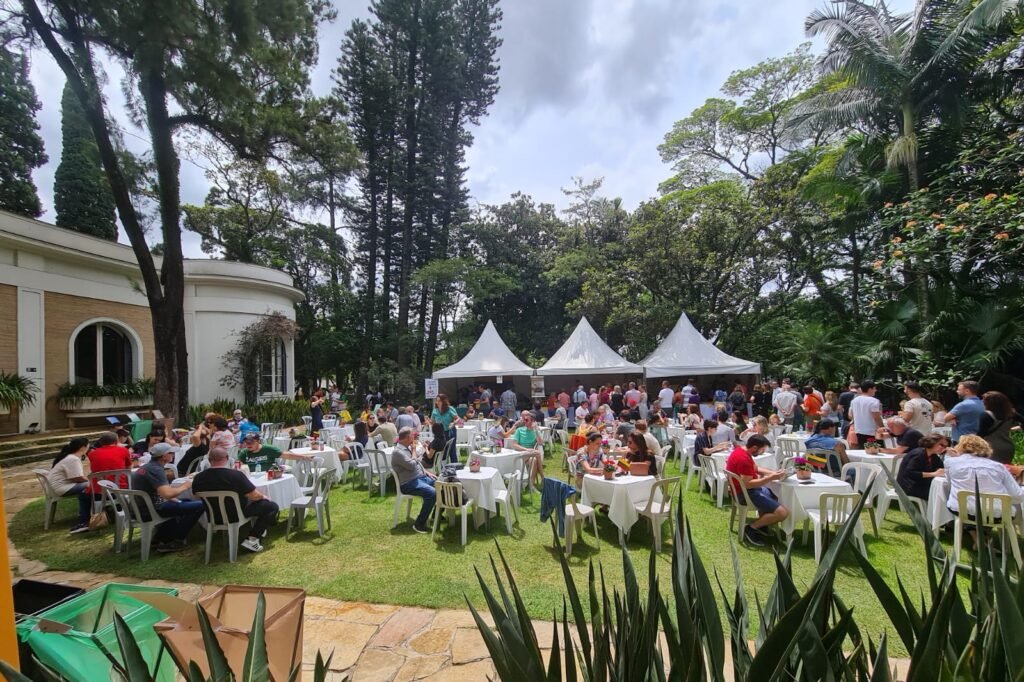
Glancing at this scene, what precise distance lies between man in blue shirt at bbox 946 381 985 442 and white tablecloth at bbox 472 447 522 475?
5.46 meters

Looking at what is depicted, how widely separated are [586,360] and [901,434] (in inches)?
351

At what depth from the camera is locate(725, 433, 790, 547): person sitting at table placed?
4883 mm

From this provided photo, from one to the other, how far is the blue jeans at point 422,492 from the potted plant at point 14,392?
1098 cm

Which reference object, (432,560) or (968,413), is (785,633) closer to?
(432,560)

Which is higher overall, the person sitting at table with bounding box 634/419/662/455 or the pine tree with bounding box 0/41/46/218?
the pine tree with bounding box 0/41/46/218

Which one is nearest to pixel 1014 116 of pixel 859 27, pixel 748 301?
pixel 859 27

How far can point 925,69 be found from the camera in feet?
34.9

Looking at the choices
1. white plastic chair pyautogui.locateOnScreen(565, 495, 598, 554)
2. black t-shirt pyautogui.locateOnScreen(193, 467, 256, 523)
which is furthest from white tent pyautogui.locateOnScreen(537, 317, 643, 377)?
black t-shirt pyautogui.locateOnScreen(193, 467, 256, 523)

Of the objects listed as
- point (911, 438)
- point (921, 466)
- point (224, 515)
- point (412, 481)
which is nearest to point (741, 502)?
point (921, 466)

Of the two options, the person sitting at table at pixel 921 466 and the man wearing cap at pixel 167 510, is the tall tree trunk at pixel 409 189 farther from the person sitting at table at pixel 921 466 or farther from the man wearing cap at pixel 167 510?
the person sitting at table at pixel 921 466

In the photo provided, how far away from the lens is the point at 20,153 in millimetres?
21234

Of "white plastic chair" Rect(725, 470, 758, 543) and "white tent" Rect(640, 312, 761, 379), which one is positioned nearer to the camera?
"white plastic chair" Rect(725, 470, 758, 543)

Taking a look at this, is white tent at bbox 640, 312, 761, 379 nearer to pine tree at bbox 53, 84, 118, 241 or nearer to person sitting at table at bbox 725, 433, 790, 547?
person sitting at table at bbox 725, 433, 790, 547

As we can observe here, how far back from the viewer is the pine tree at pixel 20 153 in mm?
17734
